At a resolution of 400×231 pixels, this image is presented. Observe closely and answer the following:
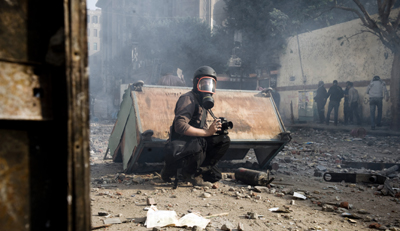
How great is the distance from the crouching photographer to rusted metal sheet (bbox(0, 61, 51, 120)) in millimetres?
2757

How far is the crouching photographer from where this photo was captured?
3789 mm

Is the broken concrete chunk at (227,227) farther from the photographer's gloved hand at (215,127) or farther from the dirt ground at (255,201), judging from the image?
the photographer's gloved hand at (215,127)

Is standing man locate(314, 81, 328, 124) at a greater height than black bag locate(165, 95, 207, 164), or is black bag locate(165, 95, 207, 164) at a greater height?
standing man locate(314, 81, 328, 124)

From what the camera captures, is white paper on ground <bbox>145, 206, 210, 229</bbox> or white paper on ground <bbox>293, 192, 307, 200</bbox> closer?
white paper on ground <bbox>145, 206, 210, 229</bbox>

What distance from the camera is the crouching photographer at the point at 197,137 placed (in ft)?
12.4

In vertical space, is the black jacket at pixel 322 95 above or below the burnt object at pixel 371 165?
above

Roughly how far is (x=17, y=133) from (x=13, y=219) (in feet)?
0.86

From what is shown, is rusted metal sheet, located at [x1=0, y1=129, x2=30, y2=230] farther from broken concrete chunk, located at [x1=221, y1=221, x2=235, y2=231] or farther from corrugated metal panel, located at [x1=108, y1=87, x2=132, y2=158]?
corrugated metal panel, located at [x1=108, y1=87, x2=132, y2=158]

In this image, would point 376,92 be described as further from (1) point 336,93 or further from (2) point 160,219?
(2) point 160,219

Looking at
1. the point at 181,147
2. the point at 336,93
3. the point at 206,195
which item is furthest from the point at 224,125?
the point at 336,93

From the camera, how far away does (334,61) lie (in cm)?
1491

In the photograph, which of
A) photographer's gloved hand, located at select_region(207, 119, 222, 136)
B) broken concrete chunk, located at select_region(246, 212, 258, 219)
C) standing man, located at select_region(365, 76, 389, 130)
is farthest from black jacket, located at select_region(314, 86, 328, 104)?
broken concrete chunk, located at select_region(246, 212, 258, 219)

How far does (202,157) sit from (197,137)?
A: 0.82 ft

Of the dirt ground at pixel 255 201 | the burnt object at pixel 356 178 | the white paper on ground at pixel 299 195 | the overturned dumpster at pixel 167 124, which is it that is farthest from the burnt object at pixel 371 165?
the white paper on ground at pixel 299 195
